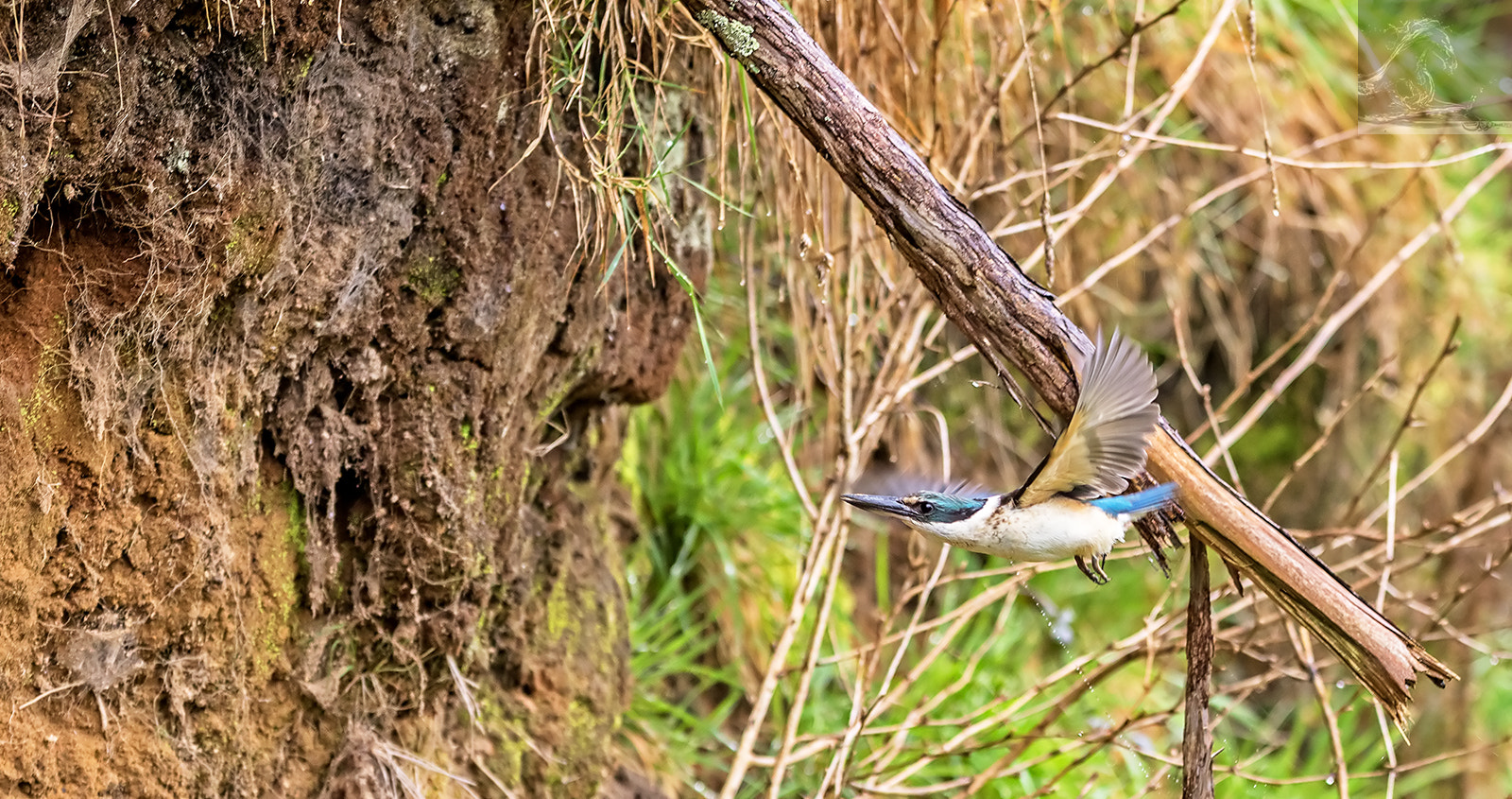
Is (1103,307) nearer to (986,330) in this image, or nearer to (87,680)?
(986,330)

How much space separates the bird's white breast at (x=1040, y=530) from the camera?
142cm

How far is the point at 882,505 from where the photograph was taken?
1.49m

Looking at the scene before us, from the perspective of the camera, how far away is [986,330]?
4.72ft

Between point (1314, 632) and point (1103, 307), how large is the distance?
2.62 meters

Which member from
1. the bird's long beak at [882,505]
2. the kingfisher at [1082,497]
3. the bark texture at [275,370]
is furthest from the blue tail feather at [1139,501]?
the bark texture at [275,370]

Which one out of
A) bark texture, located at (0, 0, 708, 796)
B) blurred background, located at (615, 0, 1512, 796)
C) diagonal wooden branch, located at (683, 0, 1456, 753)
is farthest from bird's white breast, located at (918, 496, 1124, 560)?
bark texture, located at (0, 0, 708, 796)

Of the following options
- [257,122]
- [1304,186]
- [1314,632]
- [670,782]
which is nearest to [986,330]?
→ [1314,632]

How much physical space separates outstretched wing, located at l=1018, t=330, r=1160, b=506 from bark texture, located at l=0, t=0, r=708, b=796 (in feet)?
2.67

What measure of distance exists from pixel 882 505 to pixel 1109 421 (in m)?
0.31

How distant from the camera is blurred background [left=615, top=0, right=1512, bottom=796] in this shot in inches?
88.0

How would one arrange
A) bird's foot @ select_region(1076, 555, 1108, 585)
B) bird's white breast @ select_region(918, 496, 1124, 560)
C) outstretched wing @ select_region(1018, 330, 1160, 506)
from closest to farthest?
outstretched wing @ select_region(1018, 330, 1160, 506) → bird's white breast @ select_region(918, 496, 1124, 560) → bird's foot @ select_region(1076, 555, 1108, 585)

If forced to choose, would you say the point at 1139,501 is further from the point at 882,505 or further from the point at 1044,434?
the point at 1044,434

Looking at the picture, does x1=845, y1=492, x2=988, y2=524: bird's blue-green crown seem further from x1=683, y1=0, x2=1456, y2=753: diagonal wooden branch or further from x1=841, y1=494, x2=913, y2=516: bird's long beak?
x1=683, y1=0, x2=1456, y2=753: diagonal wooden branch

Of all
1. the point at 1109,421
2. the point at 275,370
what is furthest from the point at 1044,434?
the point at 275,370
